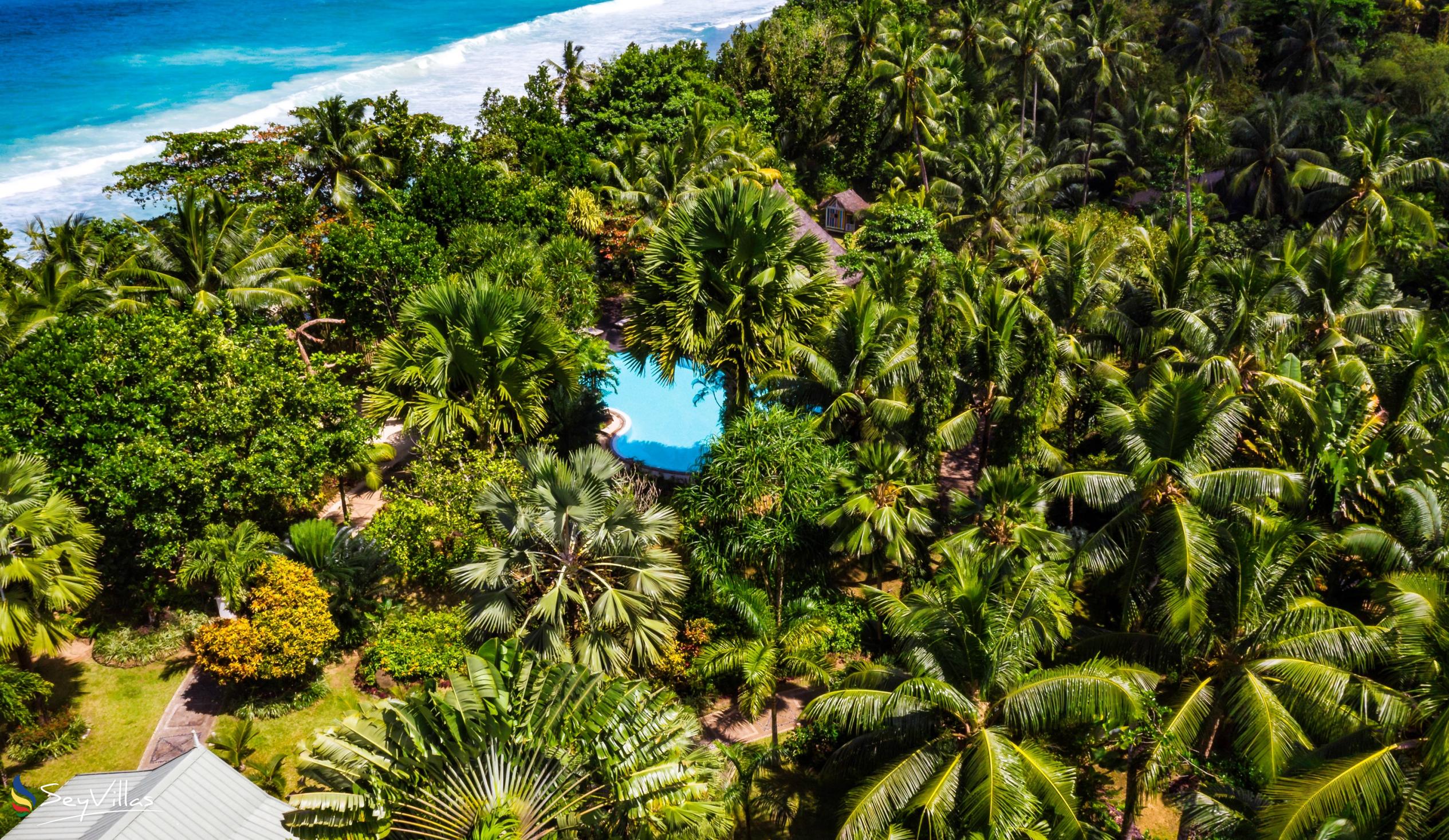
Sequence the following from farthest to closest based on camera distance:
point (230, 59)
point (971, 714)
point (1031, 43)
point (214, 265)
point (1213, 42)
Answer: point (230, 59)
point (1213, 42)
point (1031, 43)
point (214, 265)
point (971, 714)

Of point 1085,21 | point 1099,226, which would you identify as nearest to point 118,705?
point 1099,226

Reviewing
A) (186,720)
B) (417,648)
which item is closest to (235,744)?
(186,720)

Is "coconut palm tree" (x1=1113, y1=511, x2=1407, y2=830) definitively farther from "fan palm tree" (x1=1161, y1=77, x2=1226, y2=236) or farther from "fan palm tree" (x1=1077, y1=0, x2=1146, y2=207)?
"fan palm tree" (x1=1077, y1=0, x2=1146, y2=207)

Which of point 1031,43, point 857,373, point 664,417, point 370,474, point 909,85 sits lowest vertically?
point 664,417

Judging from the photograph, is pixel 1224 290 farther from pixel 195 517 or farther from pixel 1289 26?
pixel 1289 26

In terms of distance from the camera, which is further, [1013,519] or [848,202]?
[848,202]

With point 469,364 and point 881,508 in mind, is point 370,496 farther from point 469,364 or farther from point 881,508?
point 881,508

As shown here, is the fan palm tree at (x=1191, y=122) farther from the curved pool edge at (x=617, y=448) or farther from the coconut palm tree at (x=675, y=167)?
the curved pool edge at (x=617, y=448)
